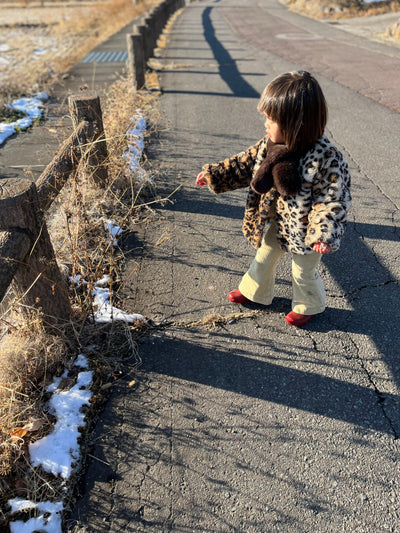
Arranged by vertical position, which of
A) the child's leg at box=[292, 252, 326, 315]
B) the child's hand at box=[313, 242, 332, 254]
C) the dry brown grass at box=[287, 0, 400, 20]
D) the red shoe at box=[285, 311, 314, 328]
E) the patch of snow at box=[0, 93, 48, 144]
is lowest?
the red shoe at box=[285, 311, 314, 328]

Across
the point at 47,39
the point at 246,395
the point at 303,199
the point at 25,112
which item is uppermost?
the point at 47,39

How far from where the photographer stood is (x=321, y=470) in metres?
1.87

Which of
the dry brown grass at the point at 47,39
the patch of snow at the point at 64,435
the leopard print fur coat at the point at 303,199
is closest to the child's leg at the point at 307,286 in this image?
the leopard print fur coat at the point at 303,199

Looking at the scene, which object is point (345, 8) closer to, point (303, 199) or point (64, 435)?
point (303, 199)

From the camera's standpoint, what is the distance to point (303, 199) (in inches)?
86.3

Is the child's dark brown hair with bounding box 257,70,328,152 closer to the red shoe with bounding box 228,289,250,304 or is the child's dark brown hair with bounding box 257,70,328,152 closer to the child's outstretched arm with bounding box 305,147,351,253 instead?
the child's outstretched arm with bounding box 305,147,351,253

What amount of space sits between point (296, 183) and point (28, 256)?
147 centimetres

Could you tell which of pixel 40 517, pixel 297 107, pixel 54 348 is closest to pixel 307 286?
pixel 297 107

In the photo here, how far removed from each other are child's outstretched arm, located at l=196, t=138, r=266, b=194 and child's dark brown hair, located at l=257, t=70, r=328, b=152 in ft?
1.27

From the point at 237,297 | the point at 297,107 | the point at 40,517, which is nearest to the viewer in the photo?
the point at 40,517

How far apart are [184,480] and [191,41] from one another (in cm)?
1461

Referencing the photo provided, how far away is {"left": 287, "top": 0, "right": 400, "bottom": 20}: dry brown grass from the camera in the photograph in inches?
733

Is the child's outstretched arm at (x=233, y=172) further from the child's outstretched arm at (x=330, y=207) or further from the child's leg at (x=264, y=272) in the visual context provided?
the child's outstretched arm at (x=330, y=207)

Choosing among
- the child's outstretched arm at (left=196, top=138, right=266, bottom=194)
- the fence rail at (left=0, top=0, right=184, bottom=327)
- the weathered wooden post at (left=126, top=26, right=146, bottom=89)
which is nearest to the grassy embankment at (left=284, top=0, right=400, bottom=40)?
the weathered wooden post at (left=126, top=26, right=146, bottom=89)
